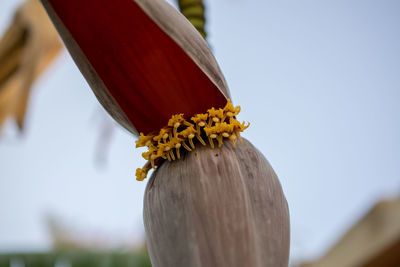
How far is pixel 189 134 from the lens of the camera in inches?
11.4

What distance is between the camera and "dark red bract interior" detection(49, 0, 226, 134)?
0.27 meters

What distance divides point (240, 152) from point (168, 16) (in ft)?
0.33

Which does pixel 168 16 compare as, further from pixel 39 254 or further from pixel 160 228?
pixel 39 254

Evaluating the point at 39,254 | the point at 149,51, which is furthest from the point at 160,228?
the point at 39,254

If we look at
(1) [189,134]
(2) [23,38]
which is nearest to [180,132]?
(1) [189,134]

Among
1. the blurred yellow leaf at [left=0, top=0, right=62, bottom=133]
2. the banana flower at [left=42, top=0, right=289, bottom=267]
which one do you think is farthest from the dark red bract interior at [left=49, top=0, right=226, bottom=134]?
the blurred yellow leaf at [left=0, top=0, right=62, bottom=133]

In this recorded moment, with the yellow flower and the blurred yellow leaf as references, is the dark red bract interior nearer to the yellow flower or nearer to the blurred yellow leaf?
the yellow flower

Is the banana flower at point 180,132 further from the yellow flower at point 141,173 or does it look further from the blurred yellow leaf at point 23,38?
the blurred yellow leaf at point 23,38

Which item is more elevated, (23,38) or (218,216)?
(23,38)

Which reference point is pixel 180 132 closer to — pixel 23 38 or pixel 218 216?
pixel 218 216

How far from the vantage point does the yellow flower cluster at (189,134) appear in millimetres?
288

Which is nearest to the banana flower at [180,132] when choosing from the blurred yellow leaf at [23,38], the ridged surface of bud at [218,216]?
the ridged surface of bud at [218,216]

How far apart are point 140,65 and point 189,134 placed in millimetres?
60

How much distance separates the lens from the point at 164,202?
0.26 metres
